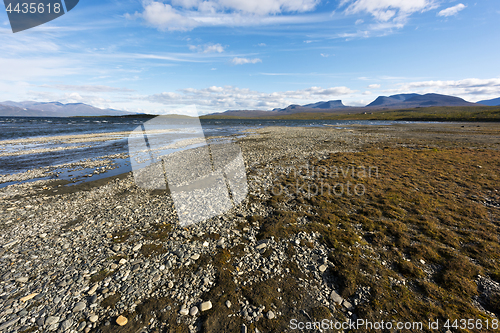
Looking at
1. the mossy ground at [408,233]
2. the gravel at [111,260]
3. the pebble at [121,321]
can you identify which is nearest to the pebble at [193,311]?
the gravel at [111,260]

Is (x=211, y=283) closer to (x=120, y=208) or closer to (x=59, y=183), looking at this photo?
(x=120, y=208)

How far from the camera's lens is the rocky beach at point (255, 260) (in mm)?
6121

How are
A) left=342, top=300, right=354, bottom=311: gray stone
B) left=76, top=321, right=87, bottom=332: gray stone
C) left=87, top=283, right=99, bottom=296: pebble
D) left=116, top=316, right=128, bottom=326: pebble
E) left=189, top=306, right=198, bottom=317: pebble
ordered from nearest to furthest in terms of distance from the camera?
left=76, top=321, right=87, bottom=332: gray stone
left=116, top=316, right=128, bottom=326: pebble
left=189, top=306, right=198, bottom=317: pebble
left=342, top=300, right=354, bottom=311: gray stone
left=87, top=283, right=99, bottom=296: pebble

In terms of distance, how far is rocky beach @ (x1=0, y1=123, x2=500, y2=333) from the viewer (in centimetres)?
612

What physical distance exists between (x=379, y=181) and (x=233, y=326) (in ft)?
54.5

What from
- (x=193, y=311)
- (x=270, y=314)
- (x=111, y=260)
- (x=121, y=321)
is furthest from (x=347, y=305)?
(x=111, y=260)

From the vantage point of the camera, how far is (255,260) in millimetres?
8398

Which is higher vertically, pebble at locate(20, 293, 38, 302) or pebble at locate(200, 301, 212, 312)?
pebble at locate(20, 293, 38, 302)

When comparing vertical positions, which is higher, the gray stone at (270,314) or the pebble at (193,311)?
the gray stone at (270,314)

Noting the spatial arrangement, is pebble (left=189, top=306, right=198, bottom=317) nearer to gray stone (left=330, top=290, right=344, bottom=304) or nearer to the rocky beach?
the rocky beach

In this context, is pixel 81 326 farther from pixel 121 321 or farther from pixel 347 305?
pixel 347 305

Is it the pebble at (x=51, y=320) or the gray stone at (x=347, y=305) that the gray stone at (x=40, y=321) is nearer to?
the pebble at (x=51, y=320)

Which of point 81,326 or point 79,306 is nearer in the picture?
point 81,326

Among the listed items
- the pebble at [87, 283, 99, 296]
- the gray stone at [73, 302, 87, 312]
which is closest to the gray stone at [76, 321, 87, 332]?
the gray stone at [73, 302, 87, 312]
